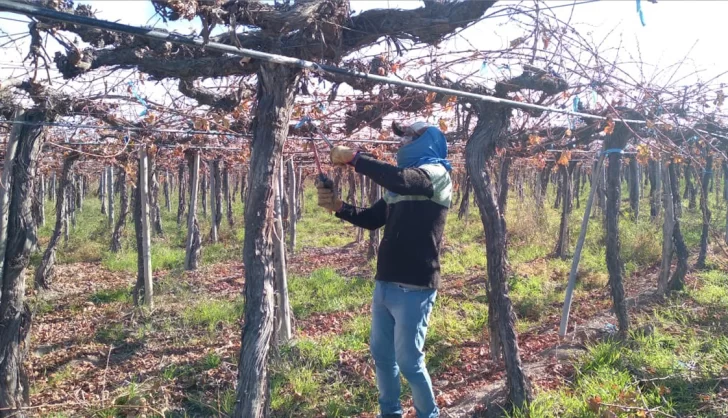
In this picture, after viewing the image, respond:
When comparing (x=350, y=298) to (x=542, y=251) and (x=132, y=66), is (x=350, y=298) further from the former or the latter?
(x=542, y=251)

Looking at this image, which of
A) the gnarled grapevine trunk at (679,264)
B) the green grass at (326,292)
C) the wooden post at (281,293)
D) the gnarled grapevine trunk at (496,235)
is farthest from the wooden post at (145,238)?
the gnarled grapevine trunk at (679,264)

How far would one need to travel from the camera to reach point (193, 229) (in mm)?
9258

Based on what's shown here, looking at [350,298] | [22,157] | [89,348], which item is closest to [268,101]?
[22,157]

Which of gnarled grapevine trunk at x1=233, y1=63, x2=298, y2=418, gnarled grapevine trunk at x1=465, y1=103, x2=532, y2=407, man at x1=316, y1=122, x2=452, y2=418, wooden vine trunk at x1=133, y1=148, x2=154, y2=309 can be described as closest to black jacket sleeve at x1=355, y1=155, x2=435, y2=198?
man at x1=316, y1=122, x2=452, y2=418

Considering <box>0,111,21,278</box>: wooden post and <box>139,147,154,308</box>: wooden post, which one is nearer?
<box>0,111,21,278</box>: wooden post

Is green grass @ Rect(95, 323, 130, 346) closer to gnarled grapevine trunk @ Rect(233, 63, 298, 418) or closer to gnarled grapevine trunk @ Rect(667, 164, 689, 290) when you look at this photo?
gnarled grapevine trunk @ Rect(233, 63, 298, 418)

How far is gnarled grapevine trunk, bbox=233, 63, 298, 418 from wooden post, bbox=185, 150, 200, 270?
6.49 m

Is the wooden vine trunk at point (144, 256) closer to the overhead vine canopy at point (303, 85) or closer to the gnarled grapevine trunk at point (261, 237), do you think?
the overhead vine canopy at point (303, 85)

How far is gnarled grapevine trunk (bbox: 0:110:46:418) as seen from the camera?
3664mm

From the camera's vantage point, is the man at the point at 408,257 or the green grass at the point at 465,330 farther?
the green grass at the point at 465,330

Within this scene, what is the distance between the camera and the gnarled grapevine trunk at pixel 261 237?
262cm

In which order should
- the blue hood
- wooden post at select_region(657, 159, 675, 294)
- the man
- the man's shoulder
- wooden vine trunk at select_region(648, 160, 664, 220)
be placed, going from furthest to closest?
1. wooden vine trunk at select_region(648, 160, 664, 220)
2. wooden post at select_region(657, 159, 675, 294)
3. the blue hood
4. the man's shoulder
5. the man

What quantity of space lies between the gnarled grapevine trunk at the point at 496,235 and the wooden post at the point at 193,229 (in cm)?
623

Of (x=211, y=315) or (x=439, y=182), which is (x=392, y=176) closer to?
(x=439, y=182)
